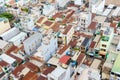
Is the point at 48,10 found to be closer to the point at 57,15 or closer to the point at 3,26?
the point at 57,15

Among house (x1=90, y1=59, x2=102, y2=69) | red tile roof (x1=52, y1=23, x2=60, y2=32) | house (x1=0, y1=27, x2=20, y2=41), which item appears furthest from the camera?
red tile roof (x1=52, y1=23, x2=60, y2=32)

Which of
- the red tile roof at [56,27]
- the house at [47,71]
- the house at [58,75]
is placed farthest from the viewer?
the red tile roof at [56,27]

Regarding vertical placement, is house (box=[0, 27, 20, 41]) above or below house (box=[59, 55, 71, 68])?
above

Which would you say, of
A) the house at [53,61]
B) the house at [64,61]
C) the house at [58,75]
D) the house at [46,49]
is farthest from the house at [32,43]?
the house at [58,75]

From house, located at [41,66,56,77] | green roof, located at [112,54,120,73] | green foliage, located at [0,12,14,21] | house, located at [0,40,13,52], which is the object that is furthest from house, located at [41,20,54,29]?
green roof, located at [112,54,120,73]

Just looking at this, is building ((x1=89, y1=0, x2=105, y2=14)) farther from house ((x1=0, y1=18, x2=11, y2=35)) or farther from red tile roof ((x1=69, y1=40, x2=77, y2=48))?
house ((x1=0, y1=18, x2=11, y2=35))

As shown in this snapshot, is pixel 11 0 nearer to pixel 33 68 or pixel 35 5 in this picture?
pixel 35 5

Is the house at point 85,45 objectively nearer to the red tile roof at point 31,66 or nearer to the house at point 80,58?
the house at point 80,58

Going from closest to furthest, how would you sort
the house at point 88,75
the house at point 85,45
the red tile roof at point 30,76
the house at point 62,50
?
1. the house at point 88,75
2. the red tile roof at point 30,76
3. the house at point 62,50
4. the house at point 85,45
